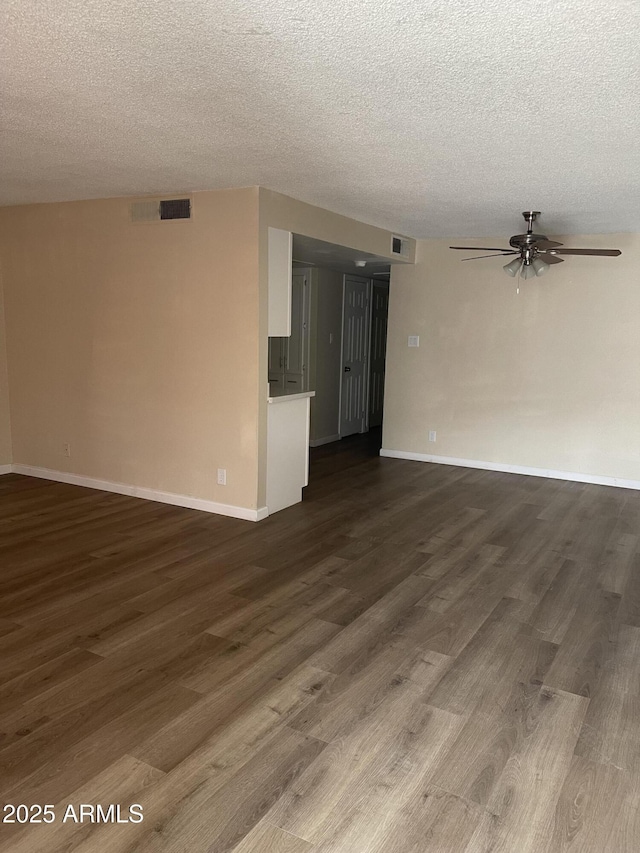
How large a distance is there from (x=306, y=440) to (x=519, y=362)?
2.66 meters

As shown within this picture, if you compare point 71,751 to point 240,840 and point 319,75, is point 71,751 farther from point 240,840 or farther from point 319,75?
point 319,75

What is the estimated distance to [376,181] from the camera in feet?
13.4

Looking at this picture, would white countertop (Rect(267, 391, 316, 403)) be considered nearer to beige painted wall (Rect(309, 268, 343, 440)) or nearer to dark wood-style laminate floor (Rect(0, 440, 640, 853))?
dark wood-style laminate floor (Rect(0, 440, 640, 853))

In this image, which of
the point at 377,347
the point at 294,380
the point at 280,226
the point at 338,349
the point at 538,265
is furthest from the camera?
the point at 377,347

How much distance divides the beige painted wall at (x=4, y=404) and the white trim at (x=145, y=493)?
0.17 metres

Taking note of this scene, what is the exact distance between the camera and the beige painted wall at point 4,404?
5875 millimetres

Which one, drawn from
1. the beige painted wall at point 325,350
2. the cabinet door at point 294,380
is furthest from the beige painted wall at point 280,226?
the cabinet door at point 294,380

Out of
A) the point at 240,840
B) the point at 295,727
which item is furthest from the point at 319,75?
the point at 240,840

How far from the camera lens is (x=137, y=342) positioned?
5.13 metres

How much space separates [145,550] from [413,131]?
3.04 metres

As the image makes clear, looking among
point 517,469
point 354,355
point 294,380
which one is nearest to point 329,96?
point 517,469

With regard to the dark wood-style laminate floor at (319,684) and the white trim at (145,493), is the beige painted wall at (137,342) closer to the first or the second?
the white trim at (145,493)

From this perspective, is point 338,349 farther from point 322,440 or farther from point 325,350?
point 322,440

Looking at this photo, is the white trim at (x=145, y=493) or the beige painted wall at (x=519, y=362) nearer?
the white trim at (x=145, y=493)
